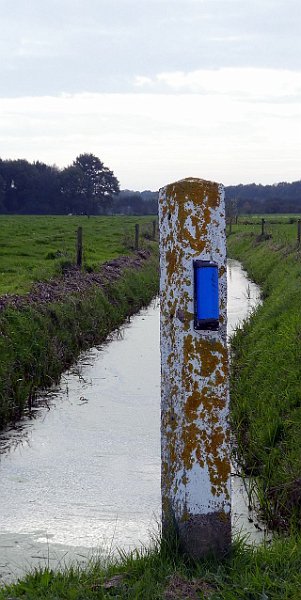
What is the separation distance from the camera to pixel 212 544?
12.4 ft

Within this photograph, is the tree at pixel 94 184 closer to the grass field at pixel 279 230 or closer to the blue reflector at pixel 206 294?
the grass field at pixel 279 230

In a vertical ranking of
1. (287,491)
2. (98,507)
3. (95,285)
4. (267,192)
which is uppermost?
(267,192)

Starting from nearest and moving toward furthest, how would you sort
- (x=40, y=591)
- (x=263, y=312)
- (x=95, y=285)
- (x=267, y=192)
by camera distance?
(x=40, y=591)
(x=263, y=312)
(x=95, y=285)
(x=267, y=192)

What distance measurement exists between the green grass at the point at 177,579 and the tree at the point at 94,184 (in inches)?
3356

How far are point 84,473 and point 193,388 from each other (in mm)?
3439

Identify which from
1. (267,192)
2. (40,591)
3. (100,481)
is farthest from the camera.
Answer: (267,192)

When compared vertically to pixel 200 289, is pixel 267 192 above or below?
above

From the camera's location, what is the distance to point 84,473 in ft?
22.4

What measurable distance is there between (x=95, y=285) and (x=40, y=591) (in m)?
11.5

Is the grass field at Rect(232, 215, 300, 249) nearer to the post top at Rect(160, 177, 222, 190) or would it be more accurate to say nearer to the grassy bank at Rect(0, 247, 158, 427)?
the grassy bank at Rect(0, 247, 158, 427)

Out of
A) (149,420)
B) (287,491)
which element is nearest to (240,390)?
(149,420)

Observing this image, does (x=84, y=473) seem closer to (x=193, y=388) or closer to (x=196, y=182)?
(x=193, y=388)

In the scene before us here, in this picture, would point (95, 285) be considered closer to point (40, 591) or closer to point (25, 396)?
point (25, 396)

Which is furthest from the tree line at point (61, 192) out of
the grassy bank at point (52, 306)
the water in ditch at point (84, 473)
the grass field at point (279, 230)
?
the water in ditch at point (84, 473)
